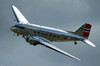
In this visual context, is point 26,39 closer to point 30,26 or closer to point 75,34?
point 30,26

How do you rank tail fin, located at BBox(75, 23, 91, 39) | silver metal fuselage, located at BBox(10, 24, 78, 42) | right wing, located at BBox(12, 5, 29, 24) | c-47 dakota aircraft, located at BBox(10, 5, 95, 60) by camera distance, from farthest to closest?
right wing, located at BBox(12, 5, 29, 24) → tail fin, located at BBox(75, 23, 91, 39) → silver metal fuselage, located at BBox(10, 24, 78, 42) → c-47 dakota aircraft, located at BBox(10, 5, 95, 60)

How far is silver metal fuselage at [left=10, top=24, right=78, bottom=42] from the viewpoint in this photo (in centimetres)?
9550

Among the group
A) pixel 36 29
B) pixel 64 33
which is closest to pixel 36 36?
pixel 36 29

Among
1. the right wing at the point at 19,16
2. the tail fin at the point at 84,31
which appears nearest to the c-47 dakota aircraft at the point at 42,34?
the tail fin at the point at 84,31

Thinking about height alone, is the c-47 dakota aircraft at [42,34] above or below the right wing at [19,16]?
below

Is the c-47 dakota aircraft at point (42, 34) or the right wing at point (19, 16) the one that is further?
the right wing at point (19, 16)

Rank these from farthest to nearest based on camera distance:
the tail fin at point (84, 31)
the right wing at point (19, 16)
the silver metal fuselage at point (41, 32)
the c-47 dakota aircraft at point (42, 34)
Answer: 1. the right wing at point (19, 16)
2. the tail fin at point (84, 31)
3. the silver metal fuselage at point (41, 32)
4. the c-47 dakota aircraft at point (42, 34)

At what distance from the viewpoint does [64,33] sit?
98.0 metres

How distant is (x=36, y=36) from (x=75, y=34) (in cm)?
1268

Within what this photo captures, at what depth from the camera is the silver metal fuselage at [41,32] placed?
3760 inches

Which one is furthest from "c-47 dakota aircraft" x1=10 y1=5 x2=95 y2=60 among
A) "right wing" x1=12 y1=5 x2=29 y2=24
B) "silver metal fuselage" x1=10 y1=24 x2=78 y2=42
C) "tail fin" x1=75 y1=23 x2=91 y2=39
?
"right wing" x1=12 y1=5 x2=29 y2=24

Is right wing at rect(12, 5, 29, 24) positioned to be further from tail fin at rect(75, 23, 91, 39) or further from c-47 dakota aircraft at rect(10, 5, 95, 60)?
tail fin at rect(75, 23, 91, 39)

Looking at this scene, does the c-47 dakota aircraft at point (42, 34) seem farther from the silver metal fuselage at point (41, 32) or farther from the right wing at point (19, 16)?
the right wing at point (19, 16)

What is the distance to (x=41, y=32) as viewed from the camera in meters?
95.7
